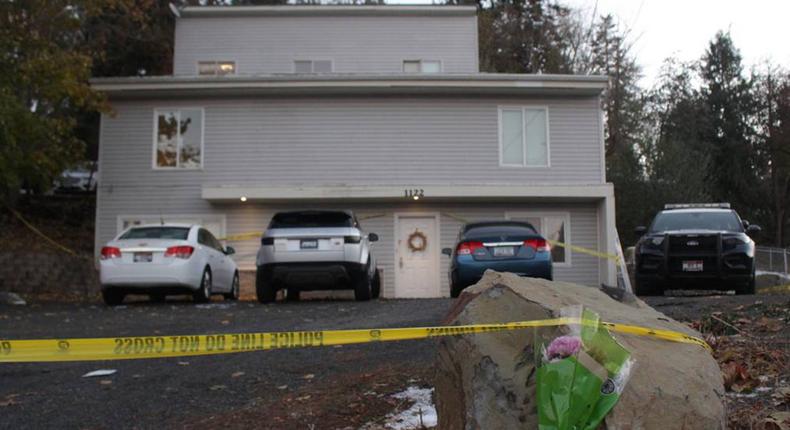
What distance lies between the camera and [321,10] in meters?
22.9

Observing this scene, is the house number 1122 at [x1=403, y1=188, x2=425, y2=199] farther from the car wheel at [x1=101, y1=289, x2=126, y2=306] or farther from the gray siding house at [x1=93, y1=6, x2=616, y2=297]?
the car wheel at [x1=101, y1=289, x2=126, y2=306]

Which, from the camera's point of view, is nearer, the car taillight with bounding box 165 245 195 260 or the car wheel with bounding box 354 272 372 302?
the car wheel with bounding box 354 272 372 302

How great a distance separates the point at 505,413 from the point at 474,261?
8958 mm

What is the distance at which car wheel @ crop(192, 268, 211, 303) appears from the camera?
14.0m

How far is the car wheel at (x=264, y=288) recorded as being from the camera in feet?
43.3

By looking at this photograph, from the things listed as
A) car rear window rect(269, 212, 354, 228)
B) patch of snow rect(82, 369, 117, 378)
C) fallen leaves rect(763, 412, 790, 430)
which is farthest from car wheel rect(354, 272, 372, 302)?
fallen leaves rect(763, 412, 790, 430)

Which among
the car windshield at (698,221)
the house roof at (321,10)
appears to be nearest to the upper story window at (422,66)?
the house roof at (321,10)

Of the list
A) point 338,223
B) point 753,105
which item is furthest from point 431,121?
point 753,105

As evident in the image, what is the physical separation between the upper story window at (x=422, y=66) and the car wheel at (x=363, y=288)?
1096 centimetres

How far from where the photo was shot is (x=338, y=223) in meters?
13.2

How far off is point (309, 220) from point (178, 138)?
328 inches

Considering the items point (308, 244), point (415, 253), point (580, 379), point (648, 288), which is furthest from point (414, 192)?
point (580, 379)

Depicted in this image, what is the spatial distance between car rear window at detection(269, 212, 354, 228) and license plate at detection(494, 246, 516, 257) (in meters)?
2.62

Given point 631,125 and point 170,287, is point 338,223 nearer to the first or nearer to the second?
point 170,287
